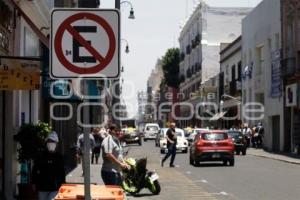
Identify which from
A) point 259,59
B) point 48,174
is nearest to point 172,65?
point 259,59

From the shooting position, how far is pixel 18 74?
13086mm

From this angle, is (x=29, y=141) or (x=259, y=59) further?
(x=259, y=59)

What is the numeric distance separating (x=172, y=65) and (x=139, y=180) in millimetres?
102637

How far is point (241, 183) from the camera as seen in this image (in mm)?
21781

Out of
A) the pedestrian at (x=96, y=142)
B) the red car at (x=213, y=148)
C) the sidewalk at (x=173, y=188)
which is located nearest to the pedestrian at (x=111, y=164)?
the sidewalk at (x=173, y=188)

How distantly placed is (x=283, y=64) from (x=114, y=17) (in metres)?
40.8

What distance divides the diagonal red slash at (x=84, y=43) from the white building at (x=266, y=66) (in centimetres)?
4151

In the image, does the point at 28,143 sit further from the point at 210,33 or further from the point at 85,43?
the point at 210,33

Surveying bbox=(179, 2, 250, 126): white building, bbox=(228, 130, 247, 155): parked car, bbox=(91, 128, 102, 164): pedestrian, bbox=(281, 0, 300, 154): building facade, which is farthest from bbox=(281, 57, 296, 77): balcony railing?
bbox=(179, 2, 250, 126): white building

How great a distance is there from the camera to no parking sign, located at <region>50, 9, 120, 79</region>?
21.2 feet

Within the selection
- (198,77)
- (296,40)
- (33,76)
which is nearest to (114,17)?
(33,76)

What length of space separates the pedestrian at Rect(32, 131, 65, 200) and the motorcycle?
8.22 metres

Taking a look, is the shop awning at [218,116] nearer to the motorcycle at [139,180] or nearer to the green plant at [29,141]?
the motorcycle at [139,180]

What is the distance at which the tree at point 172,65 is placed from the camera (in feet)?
396
